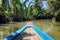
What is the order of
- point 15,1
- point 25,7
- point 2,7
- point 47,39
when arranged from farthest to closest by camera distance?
point 25,7 → point 15,1 → point 2,7 → point 47,39

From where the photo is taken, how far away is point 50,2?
2878cm

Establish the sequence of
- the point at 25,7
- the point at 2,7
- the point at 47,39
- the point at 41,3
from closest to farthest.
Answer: the point at 47,39, the point at 2,7, the point at 25,7, the point at 41,3

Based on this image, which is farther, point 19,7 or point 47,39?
point 19,7

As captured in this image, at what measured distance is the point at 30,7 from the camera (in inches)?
1297

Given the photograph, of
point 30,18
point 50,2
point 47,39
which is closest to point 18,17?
point 30,18

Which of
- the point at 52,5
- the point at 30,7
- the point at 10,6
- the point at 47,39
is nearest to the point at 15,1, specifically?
the point at 10,6

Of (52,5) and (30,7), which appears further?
(30,7)

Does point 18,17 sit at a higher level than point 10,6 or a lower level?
lower

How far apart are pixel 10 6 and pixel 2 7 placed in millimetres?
2430

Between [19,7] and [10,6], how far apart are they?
160 centimetres

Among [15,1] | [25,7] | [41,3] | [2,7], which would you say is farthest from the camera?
[41,3]

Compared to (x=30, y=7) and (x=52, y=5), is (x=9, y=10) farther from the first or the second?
(x=52, y=5)

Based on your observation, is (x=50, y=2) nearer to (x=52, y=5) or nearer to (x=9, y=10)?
(x=52, y=5)

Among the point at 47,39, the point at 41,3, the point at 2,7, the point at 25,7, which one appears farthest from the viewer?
the point at 41,3
